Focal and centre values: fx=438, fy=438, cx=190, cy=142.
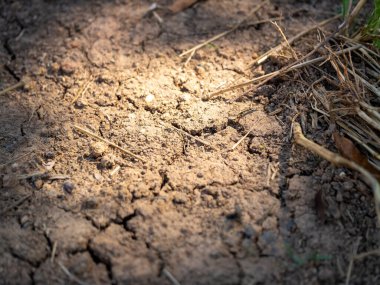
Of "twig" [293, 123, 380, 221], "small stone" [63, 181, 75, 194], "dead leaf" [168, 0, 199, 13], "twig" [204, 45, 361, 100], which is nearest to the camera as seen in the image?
"twig" [293, 123, 380, 221]

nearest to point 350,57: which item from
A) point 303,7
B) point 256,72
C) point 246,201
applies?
point 256,72

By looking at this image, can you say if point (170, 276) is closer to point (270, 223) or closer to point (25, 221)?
point (270, 223)

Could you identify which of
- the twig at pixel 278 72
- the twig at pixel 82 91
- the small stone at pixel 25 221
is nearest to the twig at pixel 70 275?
the small stone at pixel 25 221

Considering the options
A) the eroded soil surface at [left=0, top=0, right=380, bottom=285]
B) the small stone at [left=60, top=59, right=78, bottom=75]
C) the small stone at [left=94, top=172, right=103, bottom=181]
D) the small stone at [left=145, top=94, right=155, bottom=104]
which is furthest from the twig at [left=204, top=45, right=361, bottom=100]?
the small stone at [left=60, top=59, right=78, bottom=75]

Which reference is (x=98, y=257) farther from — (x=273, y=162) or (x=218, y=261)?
(x=273, y=162)

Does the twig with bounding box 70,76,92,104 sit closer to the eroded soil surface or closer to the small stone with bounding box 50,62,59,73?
the eroded soil surface

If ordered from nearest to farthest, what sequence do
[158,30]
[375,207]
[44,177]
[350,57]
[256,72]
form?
[375,207]
[44,177]
[350,57]
[256,72]
[158,30]
